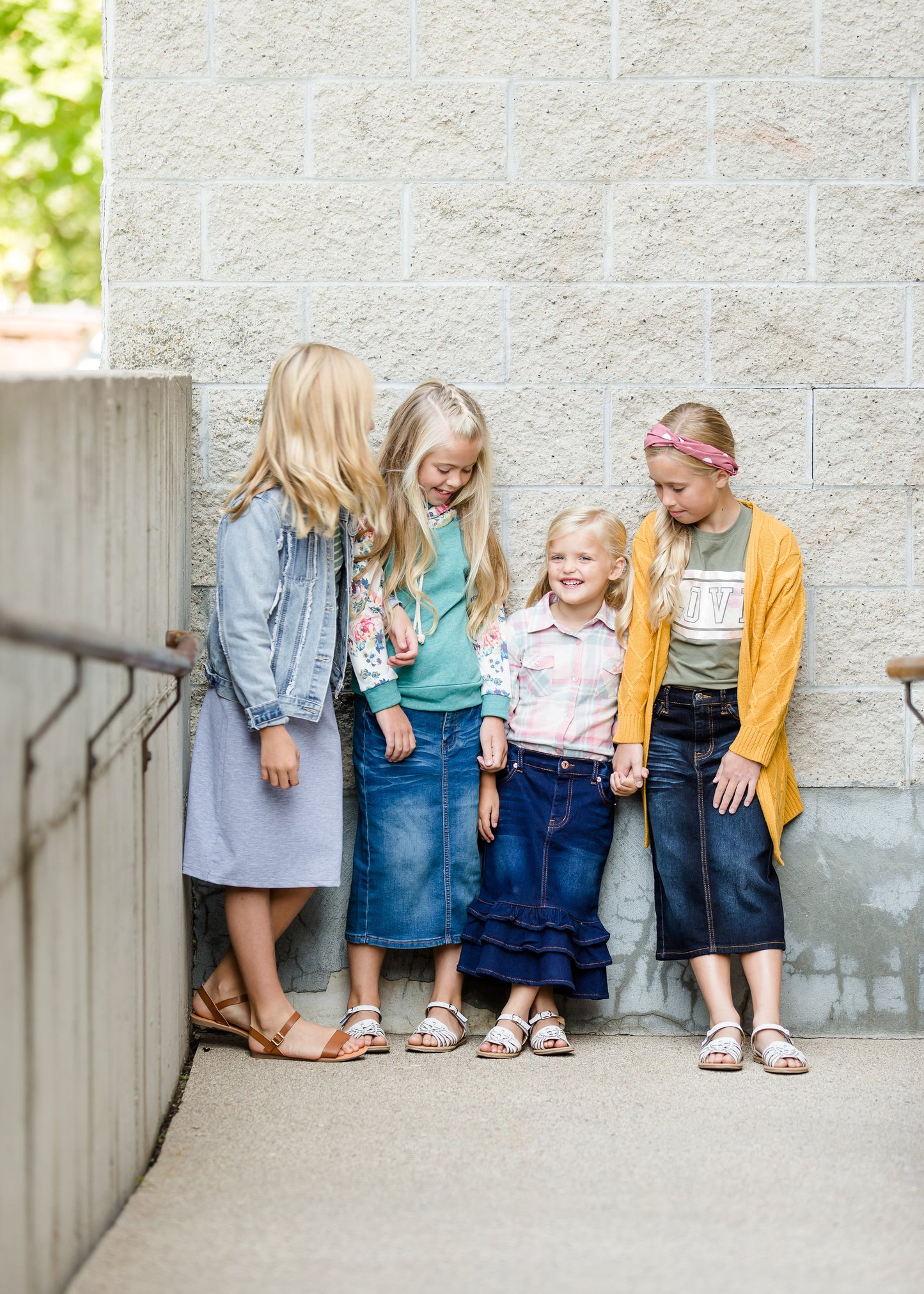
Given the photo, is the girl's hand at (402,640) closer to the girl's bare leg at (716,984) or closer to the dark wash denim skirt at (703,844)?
the dark wash denim skirt at (703,844)

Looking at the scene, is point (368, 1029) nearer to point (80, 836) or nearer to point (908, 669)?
point (80, 836)

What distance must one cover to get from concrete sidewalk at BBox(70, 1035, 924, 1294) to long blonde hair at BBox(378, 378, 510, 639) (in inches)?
49.8

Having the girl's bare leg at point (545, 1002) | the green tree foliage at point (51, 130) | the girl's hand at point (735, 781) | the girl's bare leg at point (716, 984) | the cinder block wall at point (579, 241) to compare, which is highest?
the green tree foliage at point (51, 130)

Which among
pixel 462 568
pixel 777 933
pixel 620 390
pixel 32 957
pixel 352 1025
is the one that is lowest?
pixel 352 1025

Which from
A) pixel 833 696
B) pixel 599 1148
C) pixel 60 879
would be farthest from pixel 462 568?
pixel 60 879

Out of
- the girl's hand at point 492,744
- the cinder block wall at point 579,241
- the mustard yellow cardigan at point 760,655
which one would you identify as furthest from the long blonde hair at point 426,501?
the mustard yellow cardigan at point 760,655

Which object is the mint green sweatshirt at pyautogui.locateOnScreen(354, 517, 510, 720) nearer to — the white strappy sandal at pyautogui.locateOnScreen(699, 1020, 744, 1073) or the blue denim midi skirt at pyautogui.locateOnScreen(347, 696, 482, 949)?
the blue denim midi skirt at pyautogui.locateOnScreen(347, 696, 482, 949)

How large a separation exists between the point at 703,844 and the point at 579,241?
1.73 m

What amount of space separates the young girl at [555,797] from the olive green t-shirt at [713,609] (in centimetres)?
18

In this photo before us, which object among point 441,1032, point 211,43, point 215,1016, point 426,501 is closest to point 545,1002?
point 441,1032

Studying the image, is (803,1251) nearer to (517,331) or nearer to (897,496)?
(897,496)

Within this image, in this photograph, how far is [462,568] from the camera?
12.4 ft

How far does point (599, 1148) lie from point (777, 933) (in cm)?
97

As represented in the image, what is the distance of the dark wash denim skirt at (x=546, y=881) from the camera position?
3676mm
